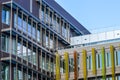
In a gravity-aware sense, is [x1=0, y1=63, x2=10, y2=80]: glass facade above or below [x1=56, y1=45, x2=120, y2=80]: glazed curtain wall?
below

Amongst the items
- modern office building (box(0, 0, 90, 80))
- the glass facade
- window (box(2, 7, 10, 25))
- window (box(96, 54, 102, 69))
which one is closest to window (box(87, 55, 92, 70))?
window (box(96, 54, 102, 69))

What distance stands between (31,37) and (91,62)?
8216mm

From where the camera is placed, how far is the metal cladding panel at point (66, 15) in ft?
187

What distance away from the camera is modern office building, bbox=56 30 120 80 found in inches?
2045

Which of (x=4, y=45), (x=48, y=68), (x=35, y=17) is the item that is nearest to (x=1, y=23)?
(x=4, y=45)

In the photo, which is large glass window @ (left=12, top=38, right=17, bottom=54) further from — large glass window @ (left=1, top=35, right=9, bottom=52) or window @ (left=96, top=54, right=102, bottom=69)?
window @ (left=96, top=54, right=102, bottom=69)

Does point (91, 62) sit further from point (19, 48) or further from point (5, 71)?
point (5, 71)

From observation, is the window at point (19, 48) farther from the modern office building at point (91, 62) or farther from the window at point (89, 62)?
the window at point (89, 62)

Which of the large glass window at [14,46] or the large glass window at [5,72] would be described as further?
the large glass window at [14,46]

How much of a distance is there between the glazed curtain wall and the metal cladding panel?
7096 mm

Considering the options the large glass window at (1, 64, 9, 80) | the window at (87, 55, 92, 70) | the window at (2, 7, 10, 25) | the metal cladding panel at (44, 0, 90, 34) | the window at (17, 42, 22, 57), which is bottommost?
the large glass window at (1, 64, 9, 80)

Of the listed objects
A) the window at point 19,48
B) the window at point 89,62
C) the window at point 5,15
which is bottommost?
the window at point 89,62

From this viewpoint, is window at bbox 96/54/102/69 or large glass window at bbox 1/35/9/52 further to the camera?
window at bbox 96/54/102/69

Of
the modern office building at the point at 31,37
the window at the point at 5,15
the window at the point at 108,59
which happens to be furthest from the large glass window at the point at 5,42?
the window at the point at 108,59
